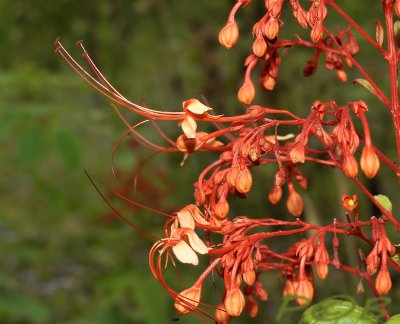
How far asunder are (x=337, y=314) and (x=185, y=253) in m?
0.32

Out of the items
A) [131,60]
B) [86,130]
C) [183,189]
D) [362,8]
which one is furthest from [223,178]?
[131,60]

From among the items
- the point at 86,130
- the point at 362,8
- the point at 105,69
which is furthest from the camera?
the point at 105,69

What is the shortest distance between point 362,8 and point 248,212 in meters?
1.67

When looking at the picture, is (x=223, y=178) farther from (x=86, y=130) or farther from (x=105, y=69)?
(x=105, y=69)

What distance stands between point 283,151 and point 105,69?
16.1 ft

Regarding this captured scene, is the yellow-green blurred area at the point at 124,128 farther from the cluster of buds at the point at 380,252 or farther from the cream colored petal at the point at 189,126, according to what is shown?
the cluster of buds at the point at 380,252

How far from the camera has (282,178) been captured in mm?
1562

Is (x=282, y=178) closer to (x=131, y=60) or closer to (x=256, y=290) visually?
(x=256, y=290)

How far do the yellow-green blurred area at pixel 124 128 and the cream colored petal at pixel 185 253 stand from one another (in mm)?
2193

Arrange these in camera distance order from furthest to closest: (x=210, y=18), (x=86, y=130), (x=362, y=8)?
1. (x=210, y=18)
2. (x=362, y=8)
3. (x=86, y=130)

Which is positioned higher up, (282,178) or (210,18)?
(210,18)

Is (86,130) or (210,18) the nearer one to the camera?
(86,130)

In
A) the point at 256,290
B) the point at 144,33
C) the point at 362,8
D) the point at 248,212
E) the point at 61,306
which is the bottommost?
the point at 61,306

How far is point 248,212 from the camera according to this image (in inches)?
220
